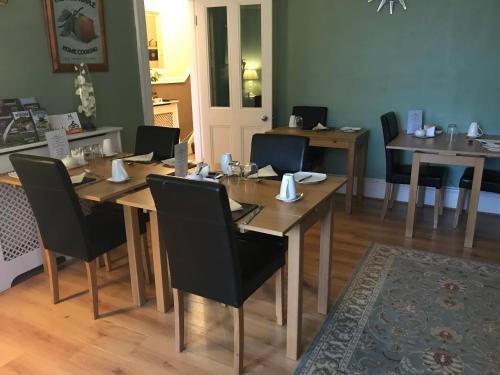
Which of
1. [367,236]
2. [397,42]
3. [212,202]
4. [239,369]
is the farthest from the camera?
[397,42]

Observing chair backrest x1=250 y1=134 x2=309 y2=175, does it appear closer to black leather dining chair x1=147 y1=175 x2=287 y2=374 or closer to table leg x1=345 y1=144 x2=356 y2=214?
black leather dining chair x1=147 y1=175 x2=287 y2=374

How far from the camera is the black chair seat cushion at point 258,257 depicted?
73.4 inches

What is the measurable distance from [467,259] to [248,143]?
2466 millimetres

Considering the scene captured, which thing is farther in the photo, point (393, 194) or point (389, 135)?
point (393, 194)

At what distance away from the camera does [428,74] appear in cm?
386

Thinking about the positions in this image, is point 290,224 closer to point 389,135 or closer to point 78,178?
point 78,178

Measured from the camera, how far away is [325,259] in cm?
230

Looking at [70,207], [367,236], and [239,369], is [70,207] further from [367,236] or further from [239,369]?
[367,236]

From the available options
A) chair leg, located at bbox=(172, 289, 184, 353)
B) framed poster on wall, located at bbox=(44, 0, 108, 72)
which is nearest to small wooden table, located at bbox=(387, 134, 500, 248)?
chair leg, located at bbox=(172, 289, 184, 353)

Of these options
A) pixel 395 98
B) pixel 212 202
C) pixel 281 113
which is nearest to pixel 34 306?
pixel 212 202

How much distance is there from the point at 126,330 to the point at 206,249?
89 centimetres

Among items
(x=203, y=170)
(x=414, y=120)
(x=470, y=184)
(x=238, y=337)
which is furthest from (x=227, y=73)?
(x=238, y=337)

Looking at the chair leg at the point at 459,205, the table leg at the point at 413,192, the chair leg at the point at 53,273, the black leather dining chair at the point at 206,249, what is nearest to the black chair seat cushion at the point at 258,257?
the black leather dining chair at the point at 206,249

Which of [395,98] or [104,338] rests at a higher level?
[395,98]
